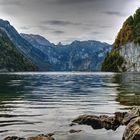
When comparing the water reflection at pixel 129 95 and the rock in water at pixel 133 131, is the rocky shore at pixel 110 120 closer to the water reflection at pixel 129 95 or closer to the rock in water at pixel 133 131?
the rock in water at pixel 133 131

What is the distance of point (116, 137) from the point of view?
26594mm

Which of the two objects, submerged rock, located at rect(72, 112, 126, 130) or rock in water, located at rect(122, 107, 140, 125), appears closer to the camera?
rock in water, located at rect(122, 107, 140, 125)

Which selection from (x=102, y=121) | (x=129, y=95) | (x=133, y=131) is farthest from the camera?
(x=129, y=95)

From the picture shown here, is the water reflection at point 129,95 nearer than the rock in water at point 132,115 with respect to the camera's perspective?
No

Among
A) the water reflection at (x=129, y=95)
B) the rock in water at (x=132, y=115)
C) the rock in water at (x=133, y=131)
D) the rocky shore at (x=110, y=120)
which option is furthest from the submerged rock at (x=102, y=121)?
the water reflection at (x=129, y=95)

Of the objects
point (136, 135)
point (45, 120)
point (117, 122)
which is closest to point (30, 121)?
point (45, 120)

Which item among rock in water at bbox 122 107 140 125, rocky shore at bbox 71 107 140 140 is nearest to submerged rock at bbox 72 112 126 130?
rocky shore at bbox 71 107 140 140

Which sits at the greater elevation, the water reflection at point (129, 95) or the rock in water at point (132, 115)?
the rock in water at point (132, 115)

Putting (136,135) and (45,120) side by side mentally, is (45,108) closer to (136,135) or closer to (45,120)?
(45,120)

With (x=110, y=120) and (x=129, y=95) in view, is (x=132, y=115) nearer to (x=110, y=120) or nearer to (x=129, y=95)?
(x=110, y=120)

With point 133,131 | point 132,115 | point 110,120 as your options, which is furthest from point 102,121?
point 133,131

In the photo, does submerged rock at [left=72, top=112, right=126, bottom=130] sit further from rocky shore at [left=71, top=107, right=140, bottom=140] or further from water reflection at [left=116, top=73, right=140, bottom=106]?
water reflection at [left=116, top=73, right=140, bottom=106]

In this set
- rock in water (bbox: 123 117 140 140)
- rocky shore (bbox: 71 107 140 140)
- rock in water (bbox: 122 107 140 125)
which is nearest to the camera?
rock in water (bbox: 123 117 140 140)

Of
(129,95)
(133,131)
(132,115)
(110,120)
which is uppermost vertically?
(132,115)
